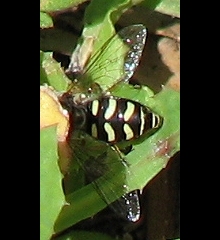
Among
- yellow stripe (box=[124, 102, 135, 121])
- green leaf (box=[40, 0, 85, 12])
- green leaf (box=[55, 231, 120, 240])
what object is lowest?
green leaf (box=[55, 231, 120, 240])

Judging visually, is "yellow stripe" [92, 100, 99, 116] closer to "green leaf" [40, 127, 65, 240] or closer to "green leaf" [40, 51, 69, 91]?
"green leaf" [40, 51, 69, 91]

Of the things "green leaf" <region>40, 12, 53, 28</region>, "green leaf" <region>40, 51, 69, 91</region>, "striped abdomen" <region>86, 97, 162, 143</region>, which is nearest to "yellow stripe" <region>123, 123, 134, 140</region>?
"striped abdomen" <region>86, 97, 162, 143</region>

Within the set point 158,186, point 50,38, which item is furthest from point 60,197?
point 50,38

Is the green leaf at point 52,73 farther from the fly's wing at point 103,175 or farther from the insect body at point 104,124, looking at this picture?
the fly's wing at point 103,175

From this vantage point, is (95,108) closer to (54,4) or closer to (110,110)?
(110,110)

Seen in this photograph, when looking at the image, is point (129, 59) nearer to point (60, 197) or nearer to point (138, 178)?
point (138, 178)

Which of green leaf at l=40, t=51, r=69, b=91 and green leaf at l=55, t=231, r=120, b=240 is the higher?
green leaf at l=40, t=51, r=69, b=91
